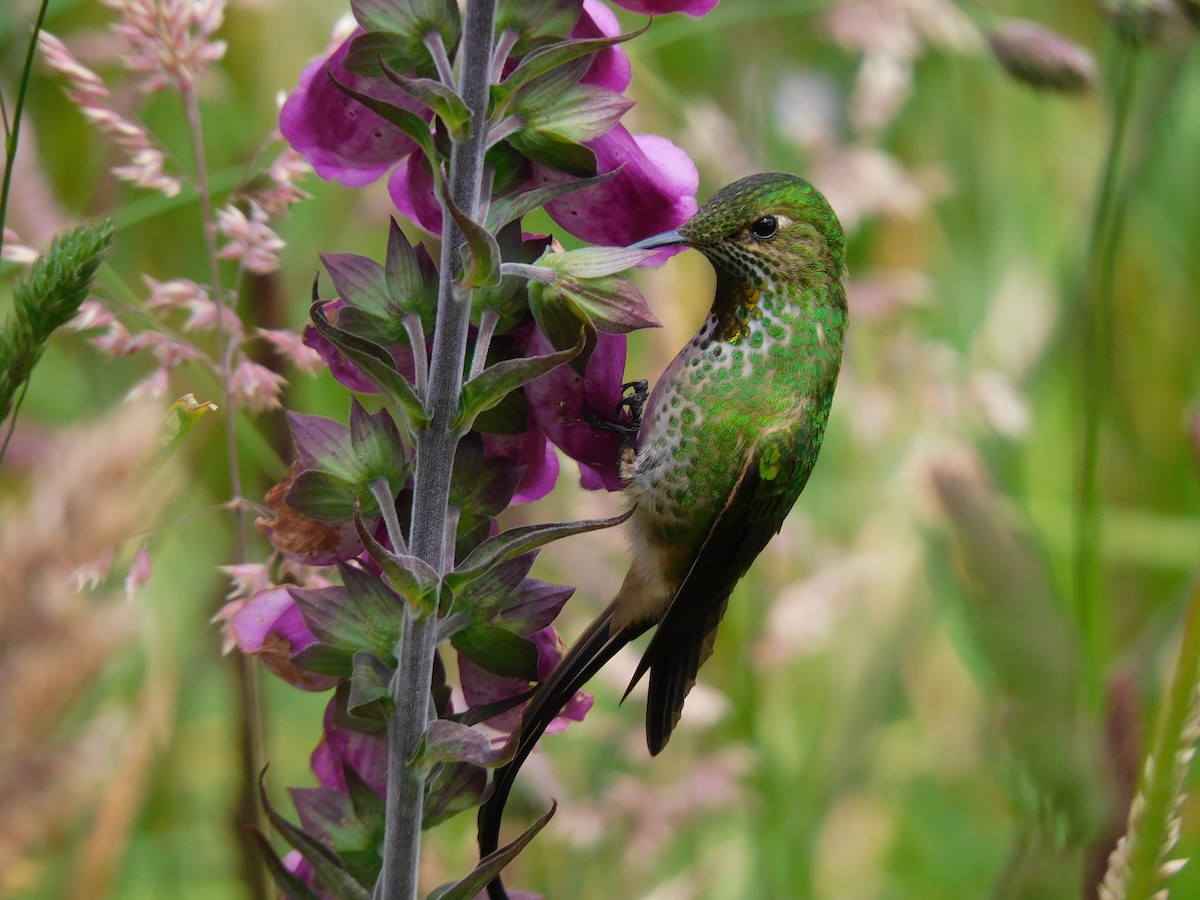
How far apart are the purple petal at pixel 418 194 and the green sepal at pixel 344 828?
0.39 meters

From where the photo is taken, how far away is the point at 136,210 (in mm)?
1706

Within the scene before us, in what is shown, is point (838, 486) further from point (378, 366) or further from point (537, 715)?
point (378, 366)

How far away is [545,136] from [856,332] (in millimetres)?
1957

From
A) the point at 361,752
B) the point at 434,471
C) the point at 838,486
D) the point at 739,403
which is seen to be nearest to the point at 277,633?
the point at 361,752

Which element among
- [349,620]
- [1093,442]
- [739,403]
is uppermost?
[349,620]

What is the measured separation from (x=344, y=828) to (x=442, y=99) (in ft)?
1.59

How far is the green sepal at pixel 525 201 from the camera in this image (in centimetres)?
85

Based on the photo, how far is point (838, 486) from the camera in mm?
2791

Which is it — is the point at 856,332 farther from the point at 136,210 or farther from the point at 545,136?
the point at 545,136

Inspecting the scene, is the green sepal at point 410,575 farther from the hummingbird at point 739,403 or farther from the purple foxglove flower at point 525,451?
the hummingbird at point 739,403

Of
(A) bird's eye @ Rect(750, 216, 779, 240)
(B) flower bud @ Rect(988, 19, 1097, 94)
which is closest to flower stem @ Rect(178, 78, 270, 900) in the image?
(A) bird's eye @ Rect(750, 216, 779, 240)

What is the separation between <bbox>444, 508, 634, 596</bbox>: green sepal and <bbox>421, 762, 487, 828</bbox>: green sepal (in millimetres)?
137

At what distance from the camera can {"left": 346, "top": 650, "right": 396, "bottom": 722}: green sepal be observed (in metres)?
0.83

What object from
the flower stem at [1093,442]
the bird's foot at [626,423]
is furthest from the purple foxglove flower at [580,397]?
the flower stem at [1093,442]
